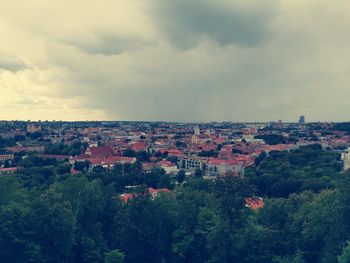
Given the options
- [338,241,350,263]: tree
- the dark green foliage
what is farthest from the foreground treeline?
the dark green foliage

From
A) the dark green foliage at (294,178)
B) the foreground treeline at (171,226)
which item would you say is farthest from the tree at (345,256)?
the dark green foliage at (294,178)

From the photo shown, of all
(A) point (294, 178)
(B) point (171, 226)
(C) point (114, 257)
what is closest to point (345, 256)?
(B) point (171, 226)

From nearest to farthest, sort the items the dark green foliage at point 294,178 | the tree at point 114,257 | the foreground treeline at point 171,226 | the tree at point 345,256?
the tree at point 345,256, the tree at point 114,257, the foreground treeline at point 171,226, the dark green foliage at point 294,178

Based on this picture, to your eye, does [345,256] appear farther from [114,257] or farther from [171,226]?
[114,257]

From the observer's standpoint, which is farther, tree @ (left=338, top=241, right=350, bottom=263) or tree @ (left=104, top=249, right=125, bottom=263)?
tree @ (left=104, top=249, right=125, bottom=263)

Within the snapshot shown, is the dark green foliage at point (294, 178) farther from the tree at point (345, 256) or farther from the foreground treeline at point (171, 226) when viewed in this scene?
the tree at point (345, 256)

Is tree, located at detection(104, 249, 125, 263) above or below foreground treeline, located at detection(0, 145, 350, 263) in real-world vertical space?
below

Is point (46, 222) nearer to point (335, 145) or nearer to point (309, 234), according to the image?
point (309, 234)

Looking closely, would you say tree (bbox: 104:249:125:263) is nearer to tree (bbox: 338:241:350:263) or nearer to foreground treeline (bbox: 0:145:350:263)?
foreground treeline (bbox: 0:145:350:263)
